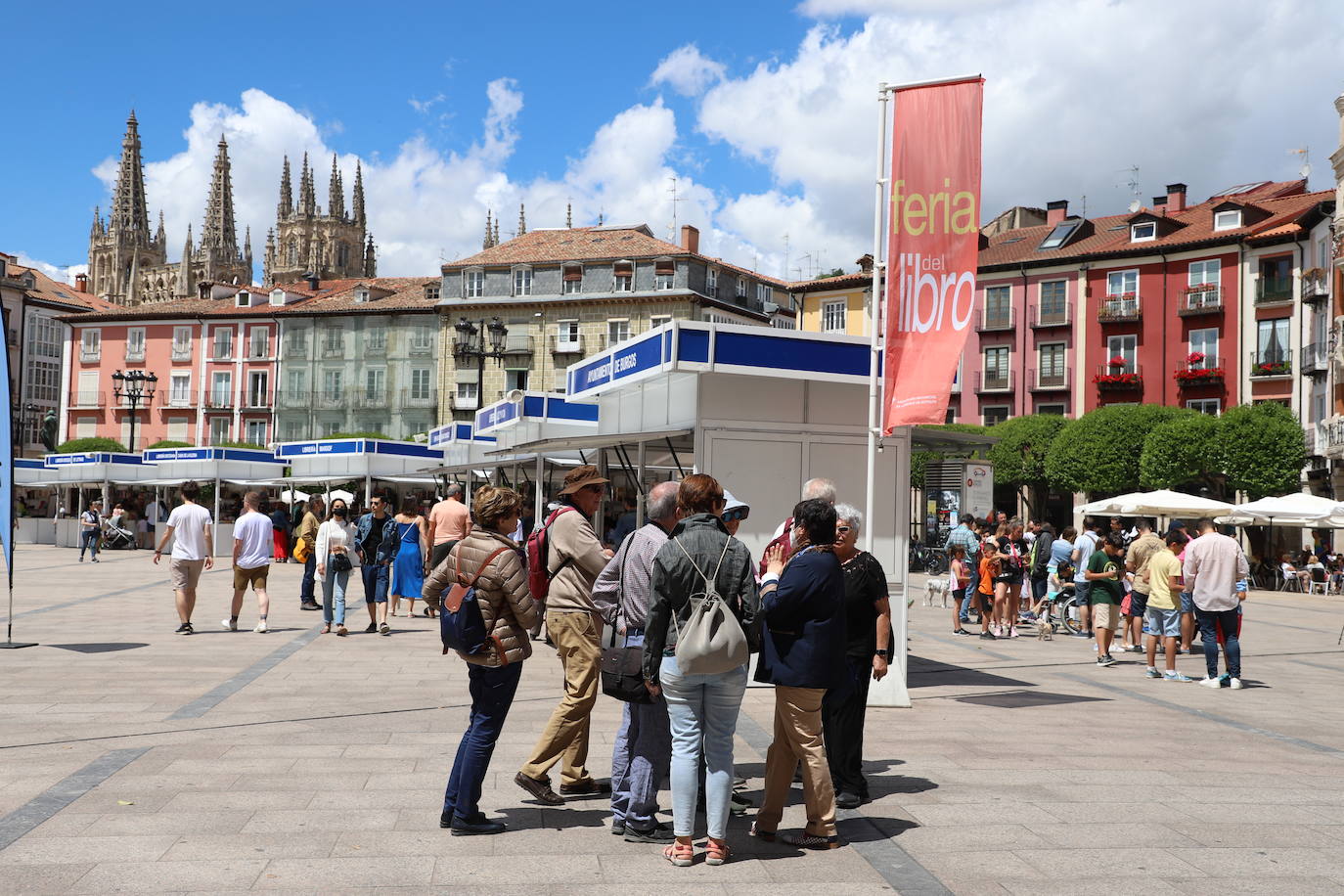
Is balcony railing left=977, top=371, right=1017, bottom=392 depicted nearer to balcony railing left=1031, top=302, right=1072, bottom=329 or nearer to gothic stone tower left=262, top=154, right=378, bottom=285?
balcony railing left=1031, top=302, right=1072, bottom=329

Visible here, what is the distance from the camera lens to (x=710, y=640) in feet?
16.8

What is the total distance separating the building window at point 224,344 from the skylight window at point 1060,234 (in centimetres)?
4765

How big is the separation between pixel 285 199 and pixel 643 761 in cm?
13805

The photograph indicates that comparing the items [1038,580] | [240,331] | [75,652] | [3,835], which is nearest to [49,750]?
[3,835]

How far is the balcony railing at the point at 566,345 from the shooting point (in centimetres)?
6756

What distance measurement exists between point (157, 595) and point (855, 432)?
13.1m

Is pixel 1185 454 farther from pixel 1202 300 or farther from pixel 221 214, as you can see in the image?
pixel 221 214

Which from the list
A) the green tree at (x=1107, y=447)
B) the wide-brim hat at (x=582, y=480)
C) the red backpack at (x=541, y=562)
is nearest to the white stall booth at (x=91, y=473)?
the green tree at (x=1107, y=447)

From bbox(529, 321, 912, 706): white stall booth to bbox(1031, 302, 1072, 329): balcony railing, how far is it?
152 ft

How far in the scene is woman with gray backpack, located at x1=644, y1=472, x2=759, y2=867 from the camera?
5234 mm

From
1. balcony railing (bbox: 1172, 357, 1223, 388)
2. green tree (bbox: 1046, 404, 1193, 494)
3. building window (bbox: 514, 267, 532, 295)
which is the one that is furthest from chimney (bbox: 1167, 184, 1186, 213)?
building window (bbox: 514, 267, 532, 295)

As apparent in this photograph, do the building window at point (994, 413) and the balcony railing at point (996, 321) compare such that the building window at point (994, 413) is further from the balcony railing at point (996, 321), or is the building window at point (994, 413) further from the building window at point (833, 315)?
the building window at point (833, 315)

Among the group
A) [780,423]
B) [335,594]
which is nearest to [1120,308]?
[335,594]

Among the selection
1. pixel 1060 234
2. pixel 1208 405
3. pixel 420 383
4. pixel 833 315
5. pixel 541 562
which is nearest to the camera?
pixel 541 562
